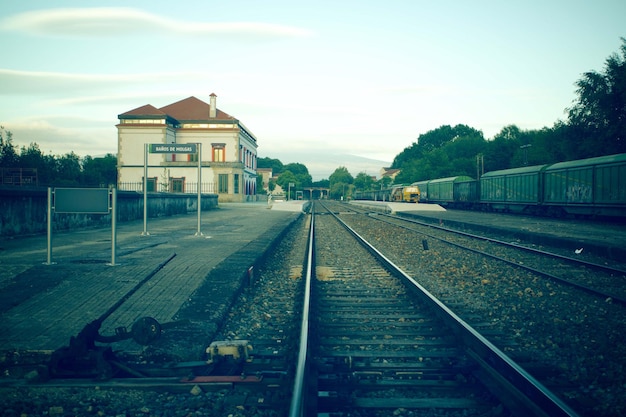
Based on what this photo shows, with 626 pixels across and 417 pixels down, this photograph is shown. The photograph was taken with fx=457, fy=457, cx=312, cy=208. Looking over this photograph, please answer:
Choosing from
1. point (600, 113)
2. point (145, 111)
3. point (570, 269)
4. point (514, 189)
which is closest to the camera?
point (570, 269)

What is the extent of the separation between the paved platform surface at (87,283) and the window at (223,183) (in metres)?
46.3

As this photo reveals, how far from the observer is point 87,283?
21.1ft

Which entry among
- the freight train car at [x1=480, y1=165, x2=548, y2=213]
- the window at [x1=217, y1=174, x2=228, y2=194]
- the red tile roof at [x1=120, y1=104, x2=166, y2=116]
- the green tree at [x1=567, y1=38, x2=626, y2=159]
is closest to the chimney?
the red tile roof at [x1=120, y1=104, x2=166, y2=116]

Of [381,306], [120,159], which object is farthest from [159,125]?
[381,306]

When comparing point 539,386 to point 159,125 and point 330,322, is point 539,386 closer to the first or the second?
point 330,322

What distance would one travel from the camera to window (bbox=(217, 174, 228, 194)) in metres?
57.1

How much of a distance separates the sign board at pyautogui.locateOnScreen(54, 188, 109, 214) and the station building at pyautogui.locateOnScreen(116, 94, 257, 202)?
46.9 m

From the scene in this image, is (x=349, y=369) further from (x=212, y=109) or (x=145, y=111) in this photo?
(x=212, y=109)

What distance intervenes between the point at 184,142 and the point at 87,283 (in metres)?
50.9

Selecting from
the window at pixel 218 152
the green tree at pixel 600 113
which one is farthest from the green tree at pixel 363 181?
the green tree at pixel 600 113

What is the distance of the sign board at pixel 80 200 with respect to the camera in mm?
7484

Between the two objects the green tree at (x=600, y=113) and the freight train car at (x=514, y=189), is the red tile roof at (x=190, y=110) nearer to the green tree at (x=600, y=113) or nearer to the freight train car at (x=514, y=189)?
the freight train car at (x=514, y=189)

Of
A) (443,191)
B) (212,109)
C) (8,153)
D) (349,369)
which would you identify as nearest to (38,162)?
(8,153)

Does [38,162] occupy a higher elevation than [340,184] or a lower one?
lower
